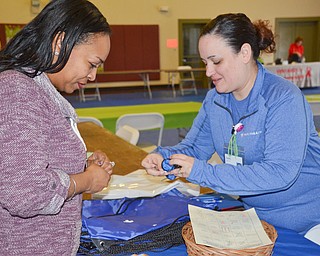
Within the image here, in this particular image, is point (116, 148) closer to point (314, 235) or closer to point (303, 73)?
point (314, 235)

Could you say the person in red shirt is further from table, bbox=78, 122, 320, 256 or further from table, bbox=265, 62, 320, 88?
table, bbox=78, 122, 320, 256

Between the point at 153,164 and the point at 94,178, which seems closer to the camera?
the point at 94,178

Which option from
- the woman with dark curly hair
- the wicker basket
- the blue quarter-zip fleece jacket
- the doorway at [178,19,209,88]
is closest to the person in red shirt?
the doorway at [178,19,209,88]

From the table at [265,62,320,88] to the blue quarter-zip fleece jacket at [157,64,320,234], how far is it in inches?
354

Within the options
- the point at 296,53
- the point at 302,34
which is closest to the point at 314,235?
the point at 296,53

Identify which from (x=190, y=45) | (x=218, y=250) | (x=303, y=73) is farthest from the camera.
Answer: (x=190, y=45)

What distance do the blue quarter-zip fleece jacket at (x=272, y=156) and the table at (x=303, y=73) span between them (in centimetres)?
898

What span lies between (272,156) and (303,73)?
9.87m

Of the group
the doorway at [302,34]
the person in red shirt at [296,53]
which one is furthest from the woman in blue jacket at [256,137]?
the doorway at [302,34]

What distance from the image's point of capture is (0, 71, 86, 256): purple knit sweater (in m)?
0.84

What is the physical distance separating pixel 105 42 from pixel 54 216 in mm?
475

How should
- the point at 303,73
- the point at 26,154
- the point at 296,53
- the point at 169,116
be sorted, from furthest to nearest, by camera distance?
1. the point at 296,53
2. the point at 303,73
3. the point at 169,116
4. the point at 26,154

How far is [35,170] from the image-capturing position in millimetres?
861

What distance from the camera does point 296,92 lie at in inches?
53.8
